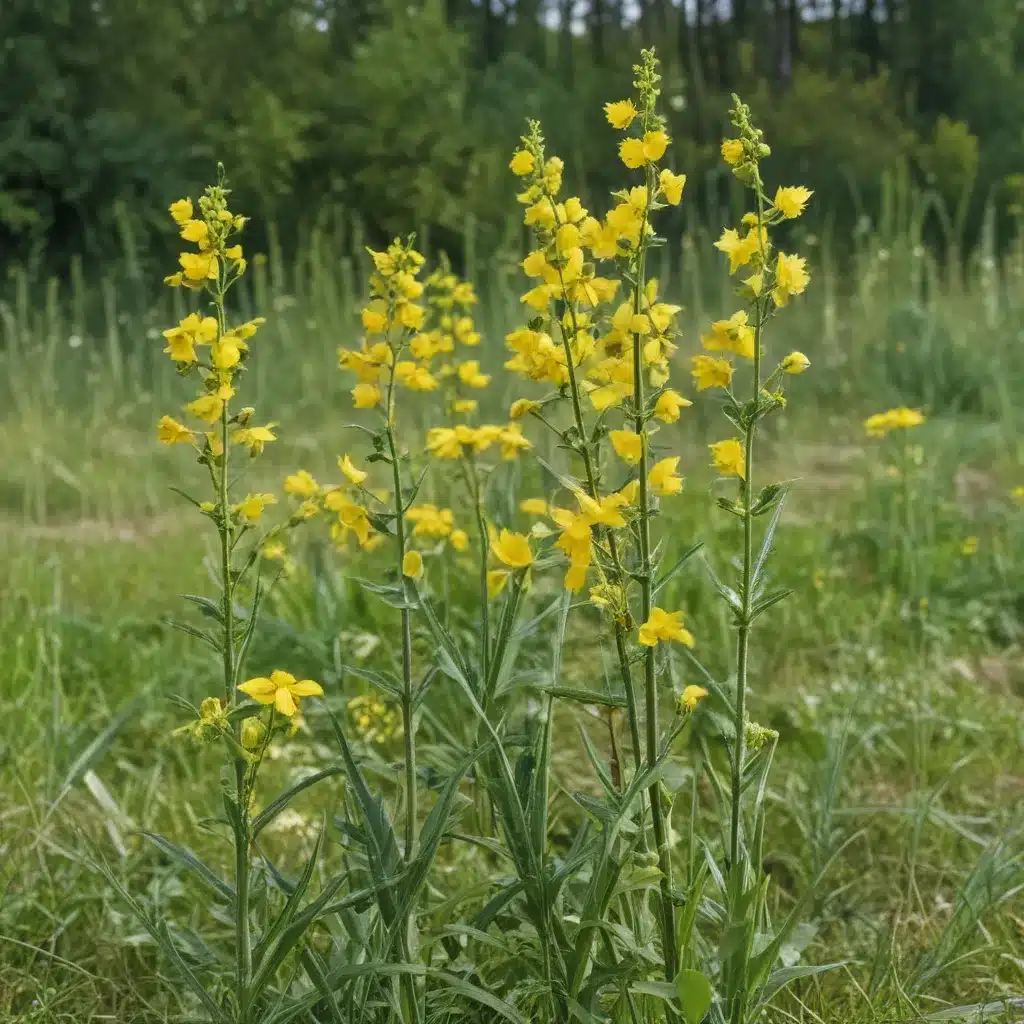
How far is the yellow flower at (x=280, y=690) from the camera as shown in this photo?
3.53 ft

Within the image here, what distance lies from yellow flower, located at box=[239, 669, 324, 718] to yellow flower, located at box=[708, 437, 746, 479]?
0.48 m

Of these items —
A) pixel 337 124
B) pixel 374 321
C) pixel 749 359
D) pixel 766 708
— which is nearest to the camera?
pixel 749 359

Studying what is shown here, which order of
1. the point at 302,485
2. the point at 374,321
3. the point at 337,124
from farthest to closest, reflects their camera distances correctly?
the point at 337,124 < the point at 302,485 < the point at 374,321

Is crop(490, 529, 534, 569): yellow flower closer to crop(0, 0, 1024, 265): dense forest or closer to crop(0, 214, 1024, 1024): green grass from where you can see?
crop(0, 214, 1024, 1024): green grass

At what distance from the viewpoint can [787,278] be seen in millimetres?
1124

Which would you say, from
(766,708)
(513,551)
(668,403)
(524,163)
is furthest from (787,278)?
(766,708)

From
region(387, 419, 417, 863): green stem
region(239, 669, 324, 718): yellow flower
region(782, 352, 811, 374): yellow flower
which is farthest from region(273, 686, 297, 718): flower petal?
region(782, 352, 811, 374): yellow flower

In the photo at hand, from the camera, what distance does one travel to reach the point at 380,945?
1.20m

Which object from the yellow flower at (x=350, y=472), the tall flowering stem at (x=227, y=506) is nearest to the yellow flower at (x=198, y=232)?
the tall flowering stem at (x=227, y=506)

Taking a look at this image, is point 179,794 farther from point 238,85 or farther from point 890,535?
point 238,85

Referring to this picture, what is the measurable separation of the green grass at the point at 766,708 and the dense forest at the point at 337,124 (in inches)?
168

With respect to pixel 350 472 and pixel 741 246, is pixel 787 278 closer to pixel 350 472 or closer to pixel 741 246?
pixel 741 246

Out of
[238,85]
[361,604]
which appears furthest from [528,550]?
[238,85]

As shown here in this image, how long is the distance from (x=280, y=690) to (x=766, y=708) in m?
1.47
